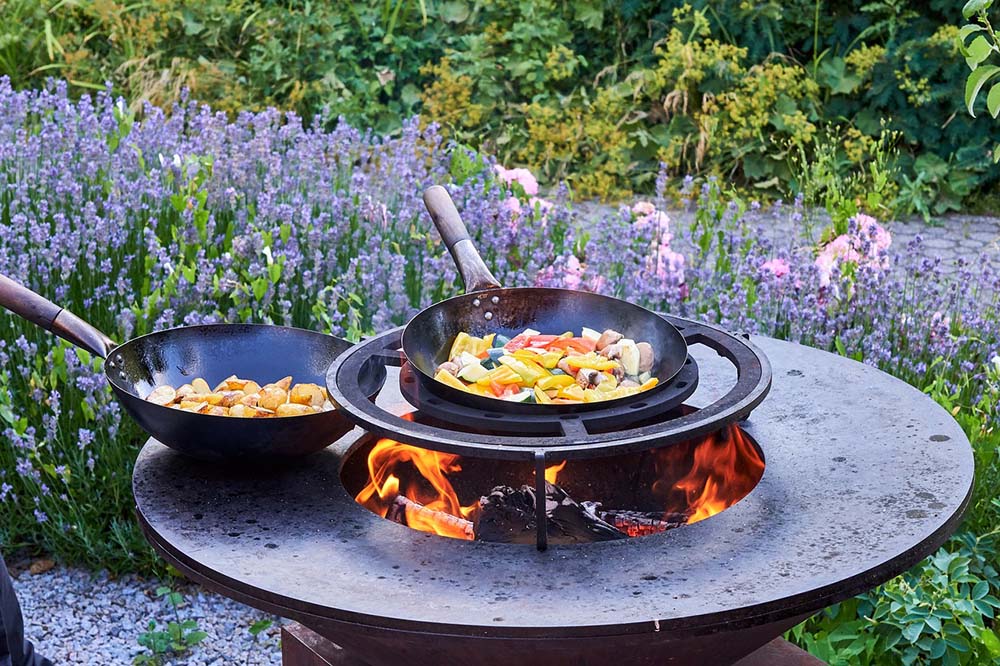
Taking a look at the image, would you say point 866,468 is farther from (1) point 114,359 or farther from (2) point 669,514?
(1) point 114,359

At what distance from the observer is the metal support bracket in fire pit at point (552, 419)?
6.01ft

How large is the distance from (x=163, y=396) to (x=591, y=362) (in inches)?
32.4

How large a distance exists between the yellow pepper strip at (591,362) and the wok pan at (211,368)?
37cm

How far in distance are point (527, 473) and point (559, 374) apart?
429 mm

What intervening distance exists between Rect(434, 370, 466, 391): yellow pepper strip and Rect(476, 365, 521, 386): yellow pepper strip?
4cm

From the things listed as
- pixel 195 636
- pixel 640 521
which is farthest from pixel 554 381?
pixel 195 636

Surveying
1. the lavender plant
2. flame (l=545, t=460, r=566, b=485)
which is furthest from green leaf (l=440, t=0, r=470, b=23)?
flame (l=545, t=460, r=566, b=485)

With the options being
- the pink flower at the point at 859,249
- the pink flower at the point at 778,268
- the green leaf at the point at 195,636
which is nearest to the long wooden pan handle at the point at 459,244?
the green leaf at the point at 195,636

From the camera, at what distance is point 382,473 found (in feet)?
7.86

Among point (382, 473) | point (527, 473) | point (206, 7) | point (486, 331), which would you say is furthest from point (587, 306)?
point (206, 7)

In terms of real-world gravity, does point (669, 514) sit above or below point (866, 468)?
→ below

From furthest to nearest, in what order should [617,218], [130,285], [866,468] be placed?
[617,218] → [130,285] → [866,468]

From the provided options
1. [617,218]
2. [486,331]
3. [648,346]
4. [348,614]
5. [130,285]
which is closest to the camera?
[348,614]

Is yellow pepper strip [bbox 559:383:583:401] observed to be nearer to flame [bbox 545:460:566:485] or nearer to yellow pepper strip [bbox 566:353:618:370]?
yellow pepper strip [bbox 566:353:618:370]
